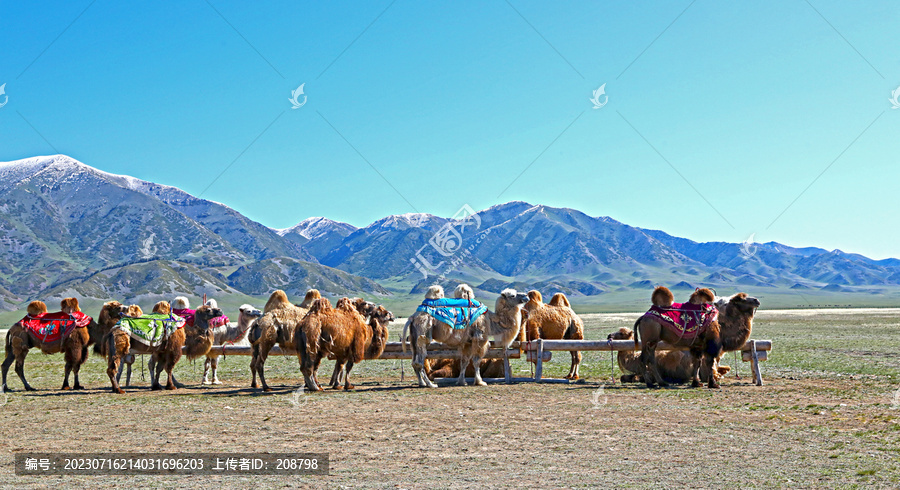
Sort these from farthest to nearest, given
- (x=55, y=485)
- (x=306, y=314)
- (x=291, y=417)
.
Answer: (x=306, y=314) < (x=291, y=417) < (x=55, y=485)

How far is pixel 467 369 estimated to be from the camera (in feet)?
65.5

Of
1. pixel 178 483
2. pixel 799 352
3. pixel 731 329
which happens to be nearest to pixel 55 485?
pixel 178 483

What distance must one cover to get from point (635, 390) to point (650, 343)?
1.28 m

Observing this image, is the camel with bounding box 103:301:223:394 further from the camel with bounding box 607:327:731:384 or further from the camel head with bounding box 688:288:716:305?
the camel head with bounding box 688:288:716:305

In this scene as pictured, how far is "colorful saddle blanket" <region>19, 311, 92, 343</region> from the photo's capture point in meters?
18.0

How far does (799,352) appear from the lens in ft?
111

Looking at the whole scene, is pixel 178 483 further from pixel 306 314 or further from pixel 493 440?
pixel 306 314

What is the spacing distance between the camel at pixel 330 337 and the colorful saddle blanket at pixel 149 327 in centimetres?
350

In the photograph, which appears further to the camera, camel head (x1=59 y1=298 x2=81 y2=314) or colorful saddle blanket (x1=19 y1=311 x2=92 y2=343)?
camel head (x1=59 y1=298 x2=81 y2=314)

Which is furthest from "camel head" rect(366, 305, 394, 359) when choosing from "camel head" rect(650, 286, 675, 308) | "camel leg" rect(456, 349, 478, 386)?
"camel head" rect(650, 286, 675, 308)

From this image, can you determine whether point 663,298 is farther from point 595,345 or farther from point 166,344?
point 166,344

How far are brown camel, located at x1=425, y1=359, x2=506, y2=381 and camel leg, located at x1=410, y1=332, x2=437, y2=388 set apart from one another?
1.40 metres

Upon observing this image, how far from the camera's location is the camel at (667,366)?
61.6 ft

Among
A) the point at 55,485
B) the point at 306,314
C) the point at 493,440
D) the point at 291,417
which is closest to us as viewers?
the point at 55,485
